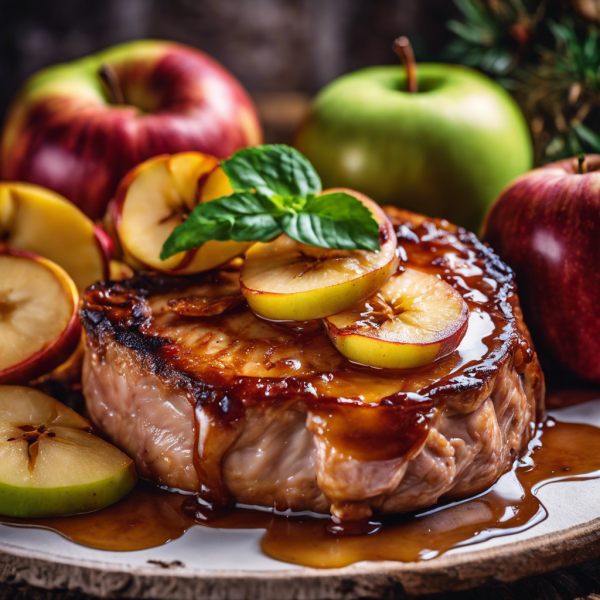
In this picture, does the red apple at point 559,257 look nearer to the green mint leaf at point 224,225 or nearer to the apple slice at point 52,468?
the green mint leaf at point 224,225

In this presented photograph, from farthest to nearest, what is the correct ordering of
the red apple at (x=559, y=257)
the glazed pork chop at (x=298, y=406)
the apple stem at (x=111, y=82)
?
the apple stem at (x=111, y=82) < the red apple at (x=559, y=257) < the glazed pork chop at (x=298, y=406)

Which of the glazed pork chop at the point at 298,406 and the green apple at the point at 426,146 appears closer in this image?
the glazed pork chop at the point at 298,406

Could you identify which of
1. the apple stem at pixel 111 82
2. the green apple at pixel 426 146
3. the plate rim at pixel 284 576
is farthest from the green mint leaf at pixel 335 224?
the apple stem at pixel 111 82

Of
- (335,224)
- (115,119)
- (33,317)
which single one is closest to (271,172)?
(335,224)

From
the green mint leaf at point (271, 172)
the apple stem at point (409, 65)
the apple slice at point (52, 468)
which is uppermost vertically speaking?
the apple stem at point (409, 65)

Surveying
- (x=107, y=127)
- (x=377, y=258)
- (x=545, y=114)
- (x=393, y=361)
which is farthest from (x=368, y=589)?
(x=545, y=114)

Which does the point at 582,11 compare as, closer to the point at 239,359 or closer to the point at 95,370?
the point at 239,359

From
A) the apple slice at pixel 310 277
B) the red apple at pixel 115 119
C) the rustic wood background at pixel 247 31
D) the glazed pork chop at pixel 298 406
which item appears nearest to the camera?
the glazed pork chop at pixel 298 406

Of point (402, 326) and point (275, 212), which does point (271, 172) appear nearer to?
point (275, 212)
